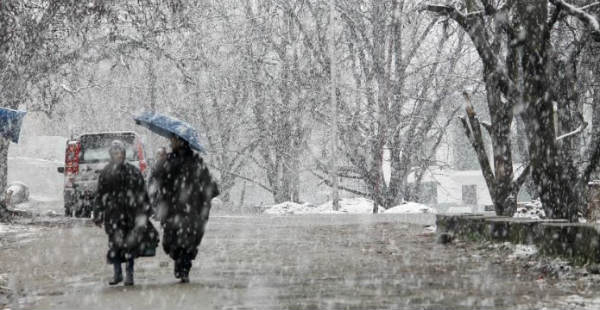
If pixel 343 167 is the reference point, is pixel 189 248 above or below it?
below

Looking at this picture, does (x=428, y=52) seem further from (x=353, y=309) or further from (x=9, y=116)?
(x=353, y=309)

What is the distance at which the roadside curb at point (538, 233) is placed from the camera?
9.66m

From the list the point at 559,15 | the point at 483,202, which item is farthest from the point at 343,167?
the point at 483,202

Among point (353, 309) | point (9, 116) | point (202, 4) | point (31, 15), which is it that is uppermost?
point (202, 4)

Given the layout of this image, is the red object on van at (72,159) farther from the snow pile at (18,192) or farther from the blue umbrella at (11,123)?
the snow pile at (18,192)

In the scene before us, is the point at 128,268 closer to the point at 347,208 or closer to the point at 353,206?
the point at 347,208

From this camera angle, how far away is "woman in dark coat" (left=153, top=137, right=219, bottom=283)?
10070 mm

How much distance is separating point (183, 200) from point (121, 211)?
658mm

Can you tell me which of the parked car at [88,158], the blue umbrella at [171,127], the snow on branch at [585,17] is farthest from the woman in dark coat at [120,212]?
the parked car at [88,158]

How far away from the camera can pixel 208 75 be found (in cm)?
4741

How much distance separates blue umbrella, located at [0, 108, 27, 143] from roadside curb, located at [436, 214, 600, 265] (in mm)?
9515

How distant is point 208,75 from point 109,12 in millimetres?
26877

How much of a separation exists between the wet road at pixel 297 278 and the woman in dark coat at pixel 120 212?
33 cm

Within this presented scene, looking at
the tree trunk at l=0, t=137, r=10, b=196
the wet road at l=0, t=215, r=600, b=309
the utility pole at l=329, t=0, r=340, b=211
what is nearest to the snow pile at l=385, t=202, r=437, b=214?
the utility pole at l=329, t=0, r=340, b=211
